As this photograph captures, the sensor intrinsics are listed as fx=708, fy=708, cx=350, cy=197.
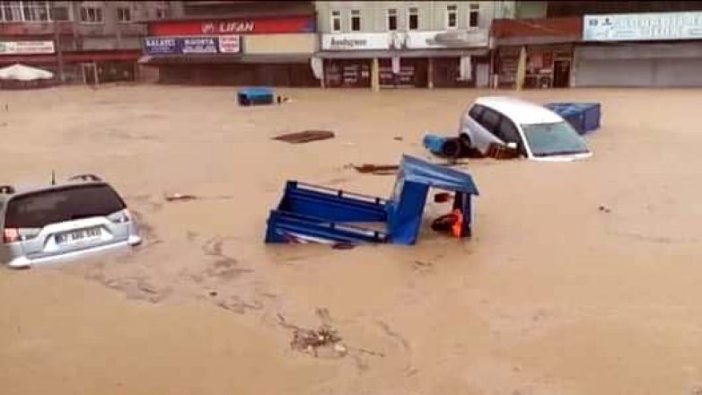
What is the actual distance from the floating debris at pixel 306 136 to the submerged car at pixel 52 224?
12751mm

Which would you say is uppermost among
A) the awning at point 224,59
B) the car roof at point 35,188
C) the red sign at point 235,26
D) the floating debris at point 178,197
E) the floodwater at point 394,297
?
the red sign at point 235,26

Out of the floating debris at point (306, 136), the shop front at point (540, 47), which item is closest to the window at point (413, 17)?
the shop front at point (540, 47)

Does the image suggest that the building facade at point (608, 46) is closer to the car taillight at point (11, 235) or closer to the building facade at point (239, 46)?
the building facade at point (239, 46)

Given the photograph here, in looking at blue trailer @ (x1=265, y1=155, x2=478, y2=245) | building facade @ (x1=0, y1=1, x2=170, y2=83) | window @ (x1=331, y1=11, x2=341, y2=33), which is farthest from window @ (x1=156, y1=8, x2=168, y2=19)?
blue trailer @ (x1=265, y1=155, x2=478, y2=245)

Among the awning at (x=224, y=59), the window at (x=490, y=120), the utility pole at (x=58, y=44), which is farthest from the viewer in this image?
the utility pole at (x=58, y=44)

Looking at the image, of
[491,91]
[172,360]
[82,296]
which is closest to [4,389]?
[172,360]

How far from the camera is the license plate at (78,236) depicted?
8.37 m

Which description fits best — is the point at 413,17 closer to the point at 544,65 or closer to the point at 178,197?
the point at 544,65

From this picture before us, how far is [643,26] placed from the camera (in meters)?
34.6

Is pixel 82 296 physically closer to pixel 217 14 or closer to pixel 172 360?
pixel 172 360

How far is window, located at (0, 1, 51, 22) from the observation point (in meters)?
48.5

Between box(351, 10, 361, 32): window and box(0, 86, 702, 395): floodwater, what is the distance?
86.7 feet

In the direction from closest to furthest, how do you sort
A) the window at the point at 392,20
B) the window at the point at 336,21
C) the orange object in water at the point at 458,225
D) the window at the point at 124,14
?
the orange object in water at the point at 458,225, the window at the point at 392,20, the window at the point at 336,21, the window at the point at 124,14

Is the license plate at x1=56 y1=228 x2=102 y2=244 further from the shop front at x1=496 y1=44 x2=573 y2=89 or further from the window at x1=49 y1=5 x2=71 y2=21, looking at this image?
the window at x1=49 y1=5 x2=71 y2=21
